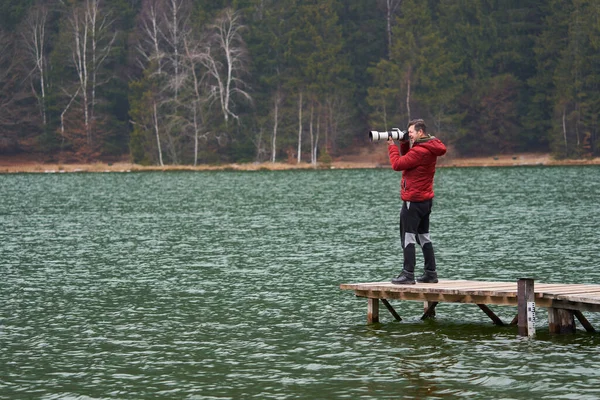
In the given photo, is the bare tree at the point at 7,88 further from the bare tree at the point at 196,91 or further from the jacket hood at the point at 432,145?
the jacket hood at the point at 432,145

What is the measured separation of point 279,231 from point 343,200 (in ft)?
56.5

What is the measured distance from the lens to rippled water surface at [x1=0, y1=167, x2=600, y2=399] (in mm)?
13492

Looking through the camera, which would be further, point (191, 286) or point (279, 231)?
point (279, 231)

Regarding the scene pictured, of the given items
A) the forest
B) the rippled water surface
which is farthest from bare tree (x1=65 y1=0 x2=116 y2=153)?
the rippled water surface

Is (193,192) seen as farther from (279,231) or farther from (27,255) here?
(27,255)

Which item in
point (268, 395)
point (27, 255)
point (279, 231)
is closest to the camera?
→ point (268, 395)

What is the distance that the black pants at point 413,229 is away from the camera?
16.1 meters

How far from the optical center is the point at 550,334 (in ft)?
51.9

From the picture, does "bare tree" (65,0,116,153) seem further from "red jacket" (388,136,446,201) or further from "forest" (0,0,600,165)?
"red jacket" (388,136,446,201)

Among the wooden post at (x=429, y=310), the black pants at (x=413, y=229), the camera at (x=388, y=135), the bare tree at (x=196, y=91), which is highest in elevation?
the bare tree at (x=196, y=91)

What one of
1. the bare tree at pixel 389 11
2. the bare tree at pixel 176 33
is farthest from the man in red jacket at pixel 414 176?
the bare tree at pixel 389 11

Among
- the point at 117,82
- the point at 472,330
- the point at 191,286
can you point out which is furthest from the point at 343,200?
the point at 117,82

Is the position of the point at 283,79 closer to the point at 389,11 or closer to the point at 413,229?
the point at 389,11

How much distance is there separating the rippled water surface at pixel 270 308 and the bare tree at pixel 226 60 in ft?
173
